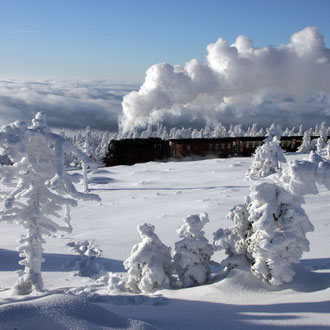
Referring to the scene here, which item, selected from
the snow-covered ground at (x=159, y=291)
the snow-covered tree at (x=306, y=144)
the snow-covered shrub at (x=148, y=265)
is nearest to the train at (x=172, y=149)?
the snow-covered tree at (x=306, y=144)

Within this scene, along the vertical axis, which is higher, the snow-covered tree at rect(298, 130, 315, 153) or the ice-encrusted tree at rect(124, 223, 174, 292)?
the snow-covered tree at rect(298, 130, 315, 153)

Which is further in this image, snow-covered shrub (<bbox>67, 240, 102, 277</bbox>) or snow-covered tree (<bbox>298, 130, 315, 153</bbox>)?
snow-covered tree (<bbox>298, 130, 315, 153</bbox>)

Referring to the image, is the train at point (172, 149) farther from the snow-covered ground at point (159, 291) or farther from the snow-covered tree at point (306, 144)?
the snow-covered ground at point (159, 291)

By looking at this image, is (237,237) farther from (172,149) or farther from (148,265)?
(172,149)

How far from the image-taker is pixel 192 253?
12445 millimetres

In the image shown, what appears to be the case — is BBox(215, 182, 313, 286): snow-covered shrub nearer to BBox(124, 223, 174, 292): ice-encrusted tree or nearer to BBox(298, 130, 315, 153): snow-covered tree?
BBox(124, 223, 174, 292): ice-encrusted tree

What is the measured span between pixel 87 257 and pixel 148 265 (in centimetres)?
668

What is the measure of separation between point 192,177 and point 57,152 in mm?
32087

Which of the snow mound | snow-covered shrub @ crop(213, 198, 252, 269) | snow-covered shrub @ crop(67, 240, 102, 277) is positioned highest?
snow-covered shrub @ crop(213, 198, 252, 269)

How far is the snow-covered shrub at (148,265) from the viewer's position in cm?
1217

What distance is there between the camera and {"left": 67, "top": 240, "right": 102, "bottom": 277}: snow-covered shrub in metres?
16.4

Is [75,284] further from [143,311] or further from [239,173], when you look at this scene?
[239,173]

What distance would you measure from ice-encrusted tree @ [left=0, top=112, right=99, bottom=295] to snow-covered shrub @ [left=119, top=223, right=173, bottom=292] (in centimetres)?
235

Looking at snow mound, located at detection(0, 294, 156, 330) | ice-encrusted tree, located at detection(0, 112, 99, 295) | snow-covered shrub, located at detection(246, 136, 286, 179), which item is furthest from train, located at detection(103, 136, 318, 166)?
snow mound, located at detection(0, 294, 156, 330)
